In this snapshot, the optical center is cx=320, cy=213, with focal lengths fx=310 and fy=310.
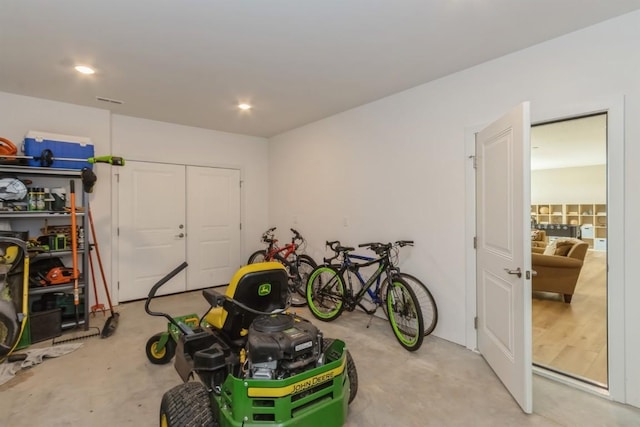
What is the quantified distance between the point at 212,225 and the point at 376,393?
3.78m

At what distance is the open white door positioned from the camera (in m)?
2.00

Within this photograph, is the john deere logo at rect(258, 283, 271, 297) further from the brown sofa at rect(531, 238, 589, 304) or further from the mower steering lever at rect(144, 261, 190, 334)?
the brown sofa at rect(531, 238, 589, 304)

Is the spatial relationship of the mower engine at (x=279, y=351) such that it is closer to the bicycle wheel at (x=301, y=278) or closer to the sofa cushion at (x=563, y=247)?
the bicycle wheel at (x=301, y=278)

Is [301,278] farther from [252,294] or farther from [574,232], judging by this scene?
[574,232]

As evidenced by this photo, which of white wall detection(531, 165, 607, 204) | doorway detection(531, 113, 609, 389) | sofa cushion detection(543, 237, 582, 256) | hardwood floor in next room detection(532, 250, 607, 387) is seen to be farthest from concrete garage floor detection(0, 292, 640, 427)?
white wall detection(531, 165, 607, 204)

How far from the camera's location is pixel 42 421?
197 centimetres

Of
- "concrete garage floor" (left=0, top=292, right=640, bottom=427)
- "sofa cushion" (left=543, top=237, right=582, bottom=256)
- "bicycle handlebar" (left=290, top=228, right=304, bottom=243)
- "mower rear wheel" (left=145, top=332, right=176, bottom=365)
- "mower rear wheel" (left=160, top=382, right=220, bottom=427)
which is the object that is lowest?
"concrete garage floor" (left=0, top=292, right=640, bottom=427)

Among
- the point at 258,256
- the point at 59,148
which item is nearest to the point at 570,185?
the point at 258,256

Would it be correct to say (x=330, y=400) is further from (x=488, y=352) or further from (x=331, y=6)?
(x=331, y=6)

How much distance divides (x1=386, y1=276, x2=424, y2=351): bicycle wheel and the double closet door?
3.14 m

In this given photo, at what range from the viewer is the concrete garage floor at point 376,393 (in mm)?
1967

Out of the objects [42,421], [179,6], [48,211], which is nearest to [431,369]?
[42,421]

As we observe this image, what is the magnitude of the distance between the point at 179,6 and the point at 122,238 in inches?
134

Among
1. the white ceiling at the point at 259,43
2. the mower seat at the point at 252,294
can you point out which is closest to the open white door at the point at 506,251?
the white ceiling at the point at 259,43
